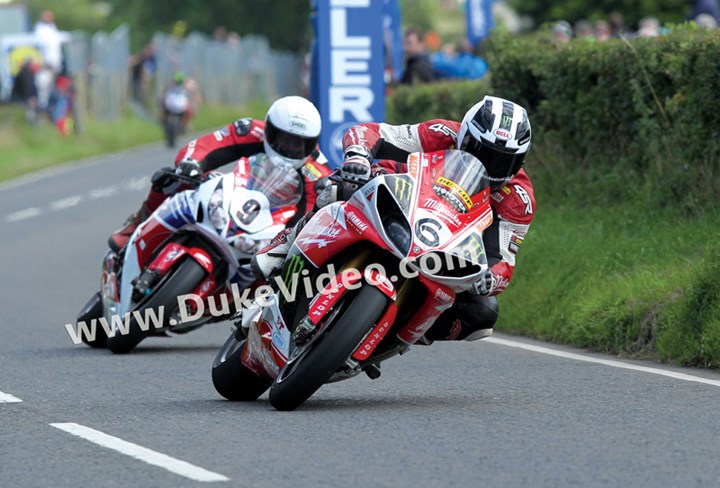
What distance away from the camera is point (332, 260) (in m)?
7.86

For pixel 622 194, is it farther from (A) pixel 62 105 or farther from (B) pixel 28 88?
(A) pixel 62 105

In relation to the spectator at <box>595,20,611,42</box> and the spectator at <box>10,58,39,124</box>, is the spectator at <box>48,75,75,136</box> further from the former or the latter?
Result: the spectator at <box>595,20,611,42</box>

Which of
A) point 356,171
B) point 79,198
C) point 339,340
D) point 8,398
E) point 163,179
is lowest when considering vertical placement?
point 79,198

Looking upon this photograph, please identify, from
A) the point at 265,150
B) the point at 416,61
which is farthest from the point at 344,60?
the point at 416,61

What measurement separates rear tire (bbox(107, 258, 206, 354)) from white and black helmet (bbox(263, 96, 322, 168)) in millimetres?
917

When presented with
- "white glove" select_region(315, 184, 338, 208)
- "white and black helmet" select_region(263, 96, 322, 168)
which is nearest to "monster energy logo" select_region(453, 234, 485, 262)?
"white glove" select_region(315, 184, 338, 208)

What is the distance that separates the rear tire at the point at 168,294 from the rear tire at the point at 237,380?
215cm

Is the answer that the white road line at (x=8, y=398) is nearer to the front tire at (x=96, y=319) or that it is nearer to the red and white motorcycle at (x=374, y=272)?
the red and white motorcycle at (x=374, y=272)

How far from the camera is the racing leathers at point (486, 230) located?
26.6 feet

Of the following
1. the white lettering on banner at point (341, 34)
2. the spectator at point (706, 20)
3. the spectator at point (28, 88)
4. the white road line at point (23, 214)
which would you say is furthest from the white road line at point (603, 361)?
the spectator at point (28, 88)

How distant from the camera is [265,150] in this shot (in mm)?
10906

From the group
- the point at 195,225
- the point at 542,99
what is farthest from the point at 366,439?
the point at 542,99

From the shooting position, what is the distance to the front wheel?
7.36 metres

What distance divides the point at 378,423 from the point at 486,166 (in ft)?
4.80
